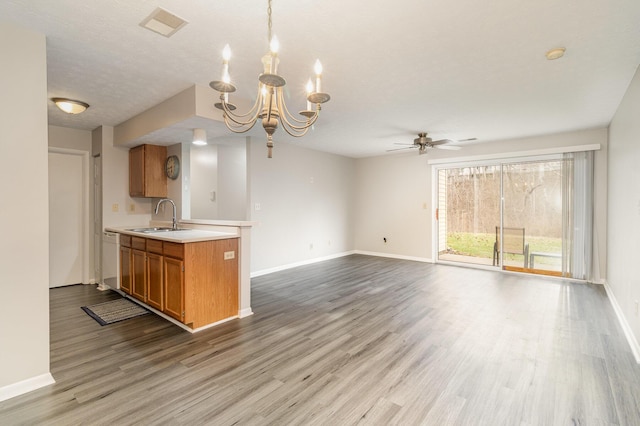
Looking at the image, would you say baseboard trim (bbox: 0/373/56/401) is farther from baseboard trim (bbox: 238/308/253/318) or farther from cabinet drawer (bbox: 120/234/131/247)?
cabinet drawer (bbox: 120/234/131/247)

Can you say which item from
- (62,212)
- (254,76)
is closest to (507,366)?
(254,76)

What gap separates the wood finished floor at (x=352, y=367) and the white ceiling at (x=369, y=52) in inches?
93.8

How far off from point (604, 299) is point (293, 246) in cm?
476

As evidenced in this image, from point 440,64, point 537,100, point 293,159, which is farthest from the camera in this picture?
point 293,159

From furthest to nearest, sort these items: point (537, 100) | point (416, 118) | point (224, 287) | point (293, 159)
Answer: point (293, 159) < point (416, 118) < point (537, 100) < point (224, 287)

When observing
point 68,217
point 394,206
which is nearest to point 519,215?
point 394,206

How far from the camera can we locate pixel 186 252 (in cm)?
285

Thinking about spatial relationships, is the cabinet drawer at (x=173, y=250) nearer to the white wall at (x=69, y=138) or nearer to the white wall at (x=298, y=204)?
the white wall at (x=298, y=204)

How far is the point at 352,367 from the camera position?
7.45 feet

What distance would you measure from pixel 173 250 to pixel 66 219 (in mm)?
2968

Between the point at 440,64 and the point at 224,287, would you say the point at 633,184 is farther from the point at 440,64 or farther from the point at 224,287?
the point at 224,287

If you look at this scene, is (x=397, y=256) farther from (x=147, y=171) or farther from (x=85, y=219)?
(x=85, y=219)

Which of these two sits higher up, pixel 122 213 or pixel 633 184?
pixel 633 184

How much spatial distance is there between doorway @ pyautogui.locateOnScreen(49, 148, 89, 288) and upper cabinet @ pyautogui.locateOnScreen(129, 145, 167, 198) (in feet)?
2.58
